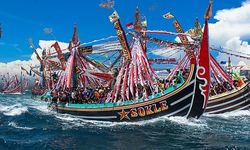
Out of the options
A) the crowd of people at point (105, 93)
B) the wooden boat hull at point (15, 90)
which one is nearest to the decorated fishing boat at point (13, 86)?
the wooden boat hull at point (15, 90)

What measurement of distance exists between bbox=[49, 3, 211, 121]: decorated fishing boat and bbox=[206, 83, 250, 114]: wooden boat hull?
939 cm

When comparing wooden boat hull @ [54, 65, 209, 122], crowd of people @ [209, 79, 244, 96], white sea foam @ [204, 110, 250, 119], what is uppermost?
crowd of people @ [209, 79, 244, 96]

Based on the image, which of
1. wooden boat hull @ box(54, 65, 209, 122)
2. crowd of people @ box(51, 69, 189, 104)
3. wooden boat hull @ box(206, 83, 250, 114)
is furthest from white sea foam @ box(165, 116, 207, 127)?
wooden boat hull @ box(206, 83, 250, 114)

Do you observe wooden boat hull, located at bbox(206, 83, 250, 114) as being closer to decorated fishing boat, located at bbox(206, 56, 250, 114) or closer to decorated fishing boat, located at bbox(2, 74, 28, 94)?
decorated fishing boat, located at bbox(206, 56, 250, 114)

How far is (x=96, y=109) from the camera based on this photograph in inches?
1241

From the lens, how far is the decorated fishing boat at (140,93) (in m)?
28.2

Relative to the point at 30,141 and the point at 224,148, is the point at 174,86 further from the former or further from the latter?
the point at 30,141

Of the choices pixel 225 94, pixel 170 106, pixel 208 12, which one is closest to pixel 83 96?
pixel 170 106

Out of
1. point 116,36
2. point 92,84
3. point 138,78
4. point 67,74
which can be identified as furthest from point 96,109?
point 92,84

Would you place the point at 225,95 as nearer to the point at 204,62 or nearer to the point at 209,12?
the point at 204,62

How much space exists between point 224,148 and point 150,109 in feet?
32.3

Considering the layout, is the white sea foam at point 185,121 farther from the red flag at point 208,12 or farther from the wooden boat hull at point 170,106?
the red flag at point 208,12

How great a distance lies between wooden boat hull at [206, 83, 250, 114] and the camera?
1581 inches

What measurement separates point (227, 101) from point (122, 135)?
20682mm
